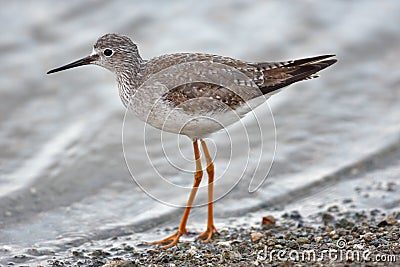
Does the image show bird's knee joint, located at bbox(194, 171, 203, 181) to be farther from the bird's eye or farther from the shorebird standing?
the bird's eye

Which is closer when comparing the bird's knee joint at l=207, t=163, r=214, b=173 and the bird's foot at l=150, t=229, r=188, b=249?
the bird's foot at l=150, t=229, r=188, b=249

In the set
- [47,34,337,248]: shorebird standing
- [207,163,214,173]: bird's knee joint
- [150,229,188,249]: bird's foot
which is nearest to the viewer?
[47,34,337,248]: shorebird standing

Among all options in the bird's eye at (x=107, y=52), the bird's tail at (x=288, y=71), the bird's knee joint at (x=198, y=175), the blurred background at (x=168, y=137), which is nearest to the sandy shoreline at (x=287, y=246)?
the blurred background at (x=168, y=137)

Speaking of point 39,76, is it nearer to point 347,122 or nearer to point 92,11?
point 92,11

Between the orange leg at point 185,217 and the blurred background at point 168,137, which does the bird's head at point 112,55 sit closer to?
the orange leg at point 185,217

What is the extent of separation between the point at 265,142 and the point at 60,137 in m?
3.23

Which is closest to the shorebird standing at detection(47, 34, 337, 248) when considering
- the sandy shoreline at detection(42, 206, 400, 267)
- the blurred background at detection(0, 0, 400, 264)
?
the sandy shoreline at detection(42, 206, 400, 267)

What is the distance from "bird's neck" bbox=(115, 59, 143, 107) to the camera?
8188 mm

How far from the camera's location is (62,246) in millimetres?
8094

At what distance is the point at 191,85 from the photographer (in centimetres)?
789

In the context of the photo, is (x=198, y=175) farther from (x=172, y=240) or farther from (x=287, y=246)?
(x=287, y=246)

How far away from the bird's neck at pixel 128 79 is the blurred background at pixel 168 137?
5.53ft

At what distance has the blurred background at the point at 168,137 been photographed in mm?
8969

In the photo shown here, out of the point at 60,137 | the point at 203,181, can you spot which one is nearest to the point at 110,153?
the point at 60,137
